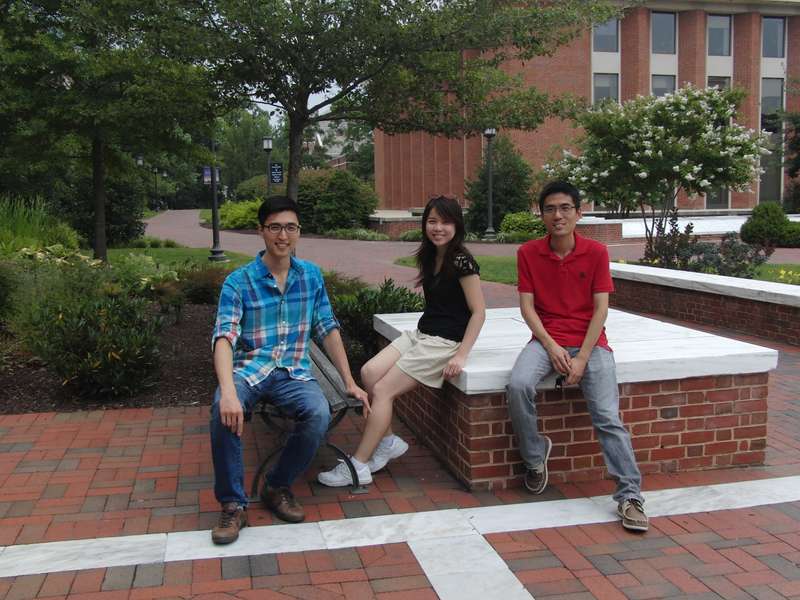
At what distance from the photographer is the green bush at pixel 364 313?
23.1 feet

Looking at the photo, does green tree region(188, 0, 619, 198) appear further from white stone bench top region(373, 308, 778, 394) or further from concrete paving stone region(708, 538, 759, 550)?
concrete paving stone region(708, 538, 759, 550)

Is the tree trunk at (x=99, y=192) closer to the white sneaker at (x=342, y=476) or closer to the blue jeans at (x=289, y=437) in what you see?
the white sneaker at (x=342, y=476)

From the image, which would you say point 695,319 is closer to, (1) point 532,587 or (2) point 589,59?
(1) point 532,587

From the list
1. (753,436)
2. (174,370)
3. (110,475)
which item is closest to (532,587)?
(753,436)

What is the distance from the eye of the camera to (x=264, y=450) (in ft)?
16.3

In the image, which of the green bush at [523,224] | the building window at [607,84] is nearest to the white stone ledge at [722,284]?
the green bush at [523,224]

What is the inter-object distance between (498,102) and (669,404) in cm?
434

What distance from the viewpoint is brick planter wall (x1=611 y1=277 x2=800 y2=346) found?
27.7 ft

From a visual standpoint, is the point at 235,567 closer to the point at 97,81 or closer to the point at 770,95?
the point at 97,81

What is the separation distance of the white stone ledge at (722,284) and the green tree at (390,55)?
2.90 meters

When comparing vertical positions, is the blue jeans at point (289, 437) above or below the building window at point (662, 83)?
below

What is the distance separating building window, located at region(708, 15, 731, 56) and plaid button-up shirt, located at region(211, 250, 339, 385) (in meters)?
39.3

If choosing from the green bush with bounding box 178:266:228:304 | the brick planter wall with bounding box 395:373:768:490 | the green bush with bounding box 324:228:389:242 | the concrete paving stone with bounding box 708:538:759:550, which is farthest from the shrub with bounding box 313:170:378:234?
the concrete paving stone with bounding box 708:538:759:550

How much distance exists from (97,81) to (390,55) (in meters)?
6.23
